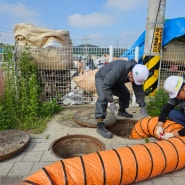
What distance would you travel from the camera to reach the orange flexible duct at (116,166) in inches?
88.7

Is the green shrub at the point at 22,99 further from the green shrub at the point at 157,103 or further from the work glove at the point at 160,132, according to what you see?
the green shrub at the point at 157,103

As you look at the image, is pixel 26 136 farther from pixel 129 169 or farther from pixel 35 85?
pixel 129 169

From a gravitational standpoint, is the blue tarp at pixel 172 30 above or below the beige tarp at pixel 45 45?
above

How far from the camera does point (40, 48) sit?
534 centimetres

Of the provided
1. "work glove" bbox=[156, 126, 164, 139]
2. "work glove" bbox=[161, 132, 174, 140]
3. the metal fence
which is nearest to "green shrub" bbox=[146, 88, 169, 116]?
the metal fence

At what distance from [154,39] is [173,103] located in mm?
2951

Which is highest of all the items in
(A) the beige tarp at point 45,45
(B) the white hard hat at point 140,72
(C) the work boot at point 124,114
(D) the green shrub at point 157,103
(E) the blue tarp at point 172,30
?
(E) the blue tarp at point 172,30

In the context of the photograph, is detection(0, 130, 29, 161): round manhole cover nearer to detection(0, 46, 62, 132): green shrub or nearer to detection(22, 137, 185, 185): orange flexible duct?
detection(0, 46, 62, 132): green shrub

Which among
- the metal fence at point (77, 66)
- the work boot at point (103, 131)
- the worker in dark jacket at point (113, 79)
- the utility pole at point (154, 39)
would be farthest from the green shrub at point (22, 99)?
the utility pole at point (154, 39)

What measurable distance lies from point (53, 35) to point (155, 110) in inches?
139

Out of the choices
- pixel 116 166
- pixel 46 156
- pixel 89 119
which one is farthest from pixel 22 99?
pixel 116 166

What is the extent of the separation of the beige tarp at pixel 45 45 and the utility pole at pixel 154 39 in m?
2.42

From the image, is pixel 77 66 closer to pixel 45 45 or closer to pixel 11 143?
pixel 45 45

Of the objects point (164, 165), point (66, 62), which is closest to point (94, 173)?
point (164, 165)
